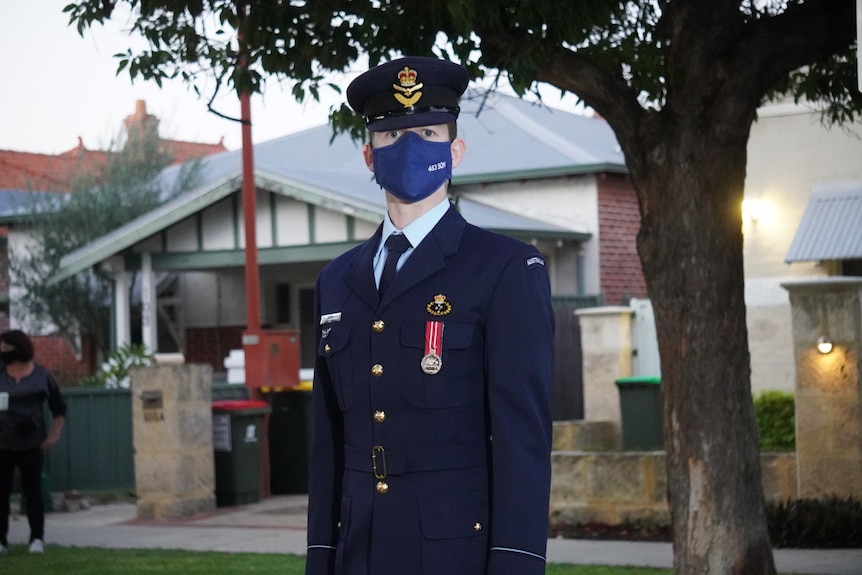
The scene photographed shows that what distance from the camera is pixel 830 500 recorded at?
11.2 m

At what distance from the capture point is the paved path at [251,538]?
34.1ft

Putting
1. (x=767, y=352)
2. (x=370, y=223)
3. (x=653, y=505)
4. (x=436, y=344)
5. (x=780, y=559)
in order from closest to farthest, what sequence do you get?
(x=436, y=344), (x=780, y=559), (x=653, y=505), (x=767, y=352), (x=370, y=223)

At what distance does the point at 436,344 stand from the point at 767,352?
15738 mm

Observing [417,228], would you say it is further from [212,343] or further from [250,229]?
[212,343]

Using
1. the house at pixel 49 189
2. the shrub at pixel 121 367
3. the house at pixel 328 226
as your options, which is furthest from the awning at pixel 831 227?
the house at pixel 49 189

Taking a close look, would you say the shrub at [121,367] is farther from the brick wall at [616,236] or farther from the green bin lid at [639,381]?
the brick wall at [616,236]

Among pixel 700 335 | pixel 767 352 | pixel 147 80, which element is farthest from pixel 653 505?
pixel 767 352

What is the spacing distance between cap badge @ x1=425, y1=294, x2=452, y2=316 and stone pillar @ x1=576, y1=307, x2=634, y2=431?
47.4 ft

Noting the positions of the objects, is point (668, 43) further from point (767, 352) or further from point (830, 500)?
point (767, 352)

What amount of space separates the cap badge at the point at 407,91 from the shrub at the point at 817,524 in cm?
792

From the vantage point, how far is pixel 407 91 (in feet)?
12.1

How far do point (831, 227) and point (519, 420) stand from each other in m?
14.8

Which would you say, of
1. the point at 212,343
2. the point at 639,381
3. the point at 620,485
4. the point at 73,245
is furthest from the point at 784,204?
the point at 73,245

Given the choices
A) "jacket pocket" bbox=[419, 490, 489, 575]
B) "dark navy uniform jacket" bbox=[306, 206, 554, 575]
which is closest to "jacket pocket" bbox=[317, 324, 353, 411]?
"dark navy uniform jacket" bbox=[306, 206, 554, 575]
